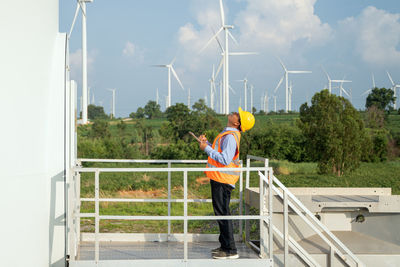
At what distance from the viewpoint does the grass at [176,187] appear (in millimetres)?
14891

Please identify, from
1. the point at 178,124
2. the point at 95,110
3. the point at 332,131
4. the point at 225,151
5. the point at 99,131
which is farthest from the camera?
the point at 95,110

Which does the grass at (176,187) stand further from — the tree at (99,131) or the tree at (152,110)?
the tree at (152,110)

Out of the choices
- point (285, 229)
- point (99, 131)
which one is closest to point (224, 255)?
point (285, 229)

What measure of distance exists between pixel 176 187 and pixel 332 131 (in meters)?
10.6

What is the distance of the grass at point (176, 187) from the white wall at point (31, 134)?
25.0 feet

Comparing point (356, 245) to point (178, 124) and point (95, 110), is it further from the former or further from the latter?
point (95, 110)

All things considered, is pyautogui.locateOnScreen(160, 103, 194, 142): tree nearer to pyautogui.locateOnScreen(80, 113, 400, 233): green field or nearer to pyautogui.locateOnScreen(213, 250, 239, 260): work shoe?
pyautogui.locateOnScreen(80, 113, 400, 233): green field

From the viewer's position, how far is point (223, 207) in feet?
20.2

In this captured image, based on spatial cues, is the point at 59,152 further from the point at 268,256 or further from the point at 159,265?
the point at 268,256

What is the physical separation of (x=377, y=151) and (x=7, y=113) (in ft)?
142

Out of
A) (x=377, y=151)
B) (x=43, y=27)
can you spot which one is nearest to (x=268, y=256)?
(x=43, y=27)

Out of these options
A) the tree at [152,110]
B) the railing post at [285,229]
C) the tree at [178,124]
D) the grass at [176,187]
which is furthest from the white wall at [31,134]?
the tree at [152,110]

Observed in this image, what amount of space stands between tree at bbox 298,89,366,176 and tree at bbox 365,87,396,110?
37.6 metres

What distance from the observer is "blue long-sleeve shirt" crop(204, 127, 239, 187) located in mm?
5863
